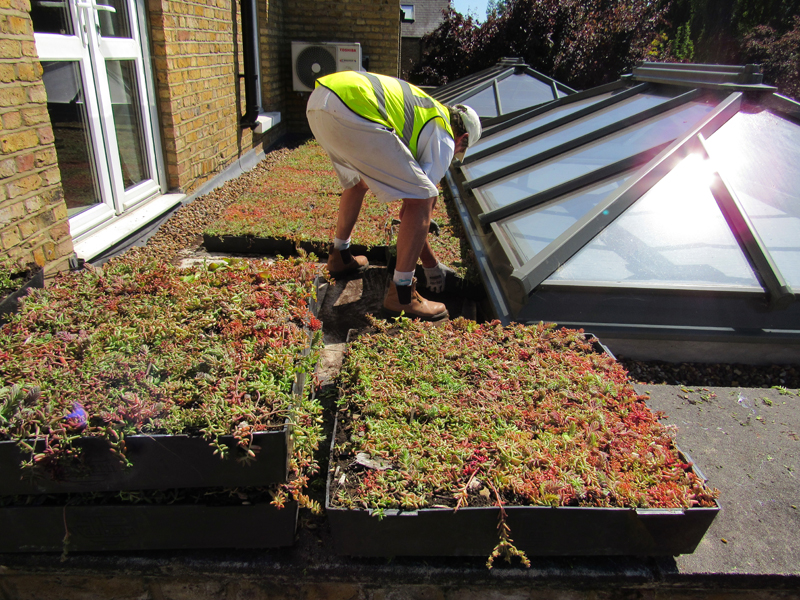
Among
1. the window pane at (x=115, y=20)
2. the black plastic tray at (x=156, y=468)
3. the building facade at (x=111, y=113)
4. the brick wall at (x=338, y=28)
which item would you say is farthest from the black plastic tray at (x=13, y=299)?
the brick wall at (x=338, y=28)

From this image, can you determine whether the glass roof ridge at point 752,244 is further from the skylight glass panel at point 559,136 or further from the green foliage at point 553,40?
the green foliage at point 553,40

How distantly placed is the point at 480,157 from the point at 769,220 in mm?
2839

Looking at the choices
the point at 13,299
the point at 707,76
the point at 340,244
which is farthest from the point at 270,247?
the point at 707,76

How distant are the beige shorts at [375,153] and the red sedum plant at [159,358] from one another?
899 mm

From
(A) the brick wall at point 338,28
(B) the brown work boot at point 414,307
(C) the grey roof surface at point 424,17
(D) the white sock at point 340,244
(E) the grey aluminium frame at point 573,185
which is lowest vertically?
(B) the brown work boot at point 414,307

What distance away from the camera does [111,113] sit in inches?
155

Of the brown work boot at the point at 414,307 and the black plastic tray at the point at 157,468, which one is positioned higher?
the black plastic tray at the point at 157,468

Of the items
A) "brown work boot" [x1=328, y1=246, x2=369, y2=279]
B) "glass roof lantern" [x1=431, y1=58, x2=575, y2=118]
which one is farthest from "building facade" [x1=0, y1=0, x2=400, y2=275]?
"glass roof lantern" [x1=431, y1=58, x2=575, y2=118]

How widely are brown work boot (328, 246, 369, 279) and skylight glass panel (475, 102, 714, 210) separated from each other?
1.08m

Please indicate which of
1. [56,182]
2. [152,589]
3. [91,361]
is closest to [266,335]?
[91,361]

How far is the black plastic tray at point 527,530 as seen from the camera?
1522mm

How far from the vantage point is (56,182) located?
10.2 feet

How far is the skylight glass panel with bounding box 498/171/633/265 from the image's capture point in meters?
3.18

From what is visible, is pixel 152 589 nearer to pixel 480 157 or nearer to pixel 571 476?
pixel 571 476
